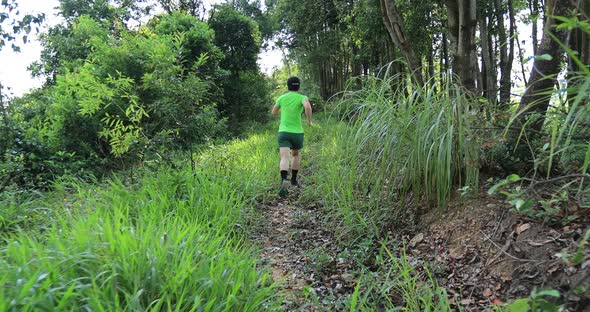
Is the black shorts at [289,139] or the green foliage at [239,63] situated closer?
the black shorts at [289,139]

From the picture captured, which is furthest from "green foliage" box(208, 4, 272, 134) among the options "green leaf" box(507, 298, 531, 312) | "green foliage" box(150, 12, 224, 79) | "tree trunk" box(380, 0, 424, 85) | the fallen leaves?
"green leaf" box(507, 298, 531, 312)

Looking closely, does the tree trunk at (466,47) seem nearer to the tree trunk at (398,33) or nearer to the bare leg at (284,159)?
the tree trunk at (398,33)

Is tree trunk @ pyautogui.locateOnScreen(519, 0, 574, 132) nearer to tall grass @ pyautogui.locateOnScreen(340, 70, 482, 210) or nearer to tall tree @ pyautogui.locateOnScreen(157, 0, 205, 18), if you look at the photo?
tall grass @ pyautogui.locateOnScreen(340, 70, 482, 210)

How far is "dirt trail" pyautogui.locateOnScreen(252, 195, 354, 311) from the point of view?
2420mm

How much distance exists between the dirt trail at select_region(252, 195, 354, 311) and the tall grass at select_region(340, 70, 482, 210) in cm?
74

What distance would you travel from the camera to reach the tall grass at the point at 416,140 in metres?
2.80

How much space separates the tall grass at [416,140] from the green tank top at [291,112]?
1.45 m

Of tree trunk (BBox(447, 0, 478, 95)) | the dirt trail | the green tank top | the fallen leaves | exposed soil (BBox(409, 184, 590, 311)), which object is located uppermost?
tree trunk (BBox(447, 0, 478, 95))

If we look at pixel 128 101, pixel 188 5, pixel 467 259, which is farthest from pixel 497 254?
pixel 188 5

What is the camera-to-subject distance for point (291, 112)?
16.4ft

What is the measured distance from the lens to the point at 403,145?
10.2 ft

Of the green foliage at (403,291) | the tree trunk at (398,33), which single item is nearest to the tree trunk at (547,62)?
the green foliage at (403,291)

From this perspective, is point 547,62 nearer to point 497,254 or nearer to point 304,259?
point 497,254

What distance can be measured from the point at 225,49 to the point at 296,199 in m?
10.7
